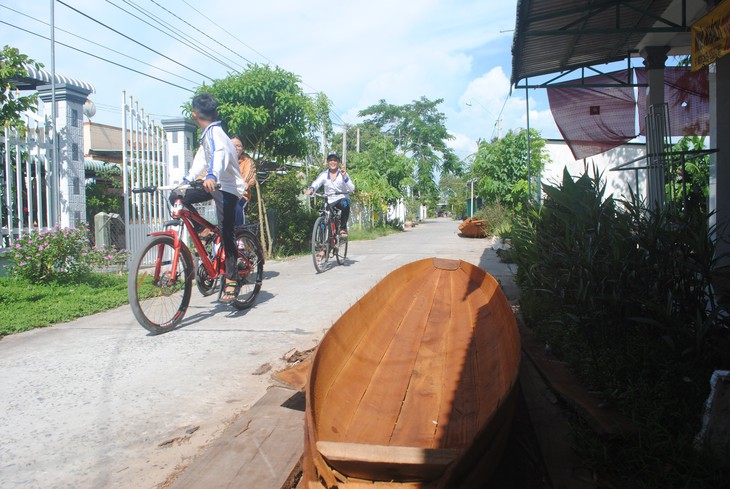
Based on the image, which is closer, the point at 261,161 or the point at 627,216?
the point at 627,216

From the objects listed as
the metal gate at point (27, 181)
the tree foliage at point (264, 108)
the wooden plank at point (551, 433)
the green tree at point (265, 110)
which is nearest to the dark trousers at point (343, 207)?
the green tree at point (265, 110)

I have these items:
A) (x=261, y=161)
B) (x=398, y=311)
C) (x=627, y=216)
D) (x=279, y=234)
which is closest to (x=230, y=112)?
(x=261, y=161)

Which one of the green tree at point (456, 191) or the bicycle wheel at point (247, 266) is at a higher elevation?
the green tree at point (456, 191)

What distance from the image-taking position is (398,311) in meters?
3.77

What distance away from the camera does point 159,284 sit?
14.3 feet

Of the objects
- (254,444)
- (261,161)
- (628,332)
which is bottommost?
(254,444)

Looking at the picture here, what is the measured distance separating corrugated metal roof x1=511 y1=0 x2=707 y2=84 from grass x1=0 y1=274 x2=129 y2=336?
16.4 ft

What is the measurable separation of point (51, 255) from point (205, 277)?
9.18 feet

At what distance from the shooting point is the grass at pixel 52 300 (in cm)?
482

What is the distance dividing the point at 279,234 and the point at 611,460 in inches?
394

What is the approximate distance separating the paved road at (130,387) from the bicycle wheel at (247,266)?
0.47 feet

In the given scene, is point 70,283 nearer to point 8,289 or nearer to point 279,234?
point 8,289

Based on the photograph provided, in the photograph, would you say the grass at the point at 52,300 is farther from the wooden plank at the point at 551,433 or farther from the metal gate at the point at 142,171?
the wooden plank at the point at 551,433

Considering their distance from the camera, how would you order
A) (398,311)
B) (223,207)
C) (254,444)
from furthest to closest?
(223,207) < (398,311) < (254,444)
